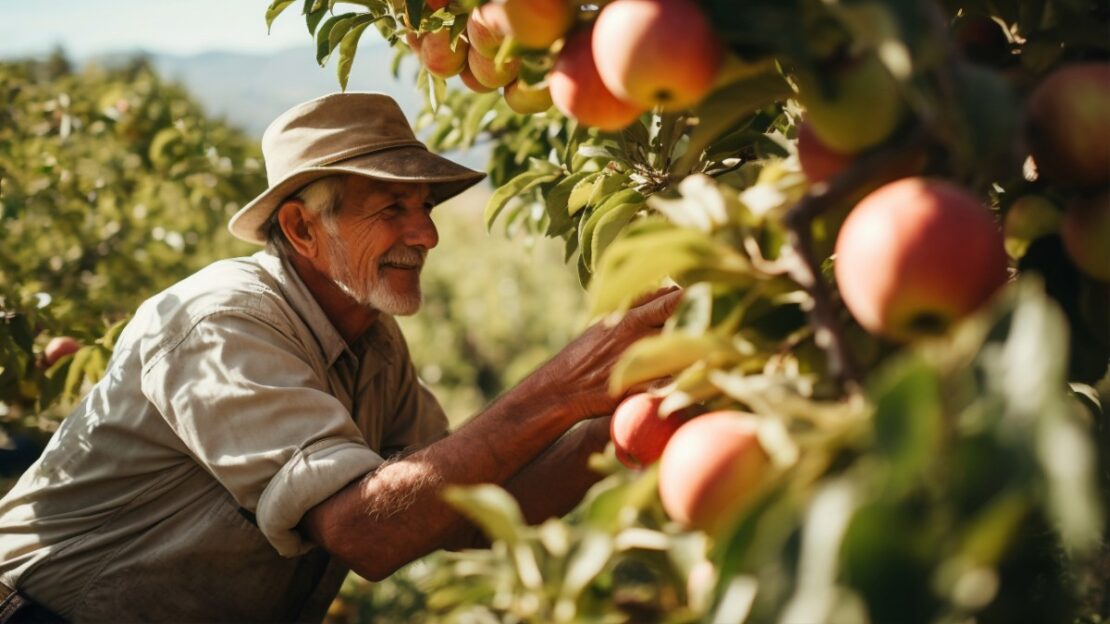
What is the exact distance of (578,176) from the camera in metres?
1.29

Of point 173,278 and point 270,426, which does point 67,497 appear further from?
point 173,278

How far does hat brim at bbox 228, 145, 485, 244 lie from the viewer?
1785 millimetres

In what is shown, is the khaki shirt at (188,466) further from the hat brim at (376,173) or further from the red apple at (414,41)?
the red apple at (414,41)

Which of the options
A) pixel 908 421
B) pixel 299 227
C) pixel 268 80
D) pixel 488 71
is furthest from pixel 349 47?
pixel 268 80

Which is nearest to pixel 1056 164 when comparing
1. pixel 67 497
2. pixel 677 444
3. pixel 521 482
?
pixel 677 444

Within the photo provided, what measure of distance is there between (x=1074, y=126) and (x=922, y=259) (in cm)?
16

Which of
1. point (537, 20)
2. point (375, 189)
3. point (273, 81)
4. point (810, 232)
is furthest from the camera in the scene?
point (273, 81)

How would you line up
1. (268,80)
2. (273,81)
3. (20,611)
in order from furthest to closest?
(268,80), (273,81), (20,611)

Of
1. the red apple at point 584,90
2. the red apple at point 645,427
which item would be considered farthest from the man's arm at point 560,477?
the red apple at point 584,90

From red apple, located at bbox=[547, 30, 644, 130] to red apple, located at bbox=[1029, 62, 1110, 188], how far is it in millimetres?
274

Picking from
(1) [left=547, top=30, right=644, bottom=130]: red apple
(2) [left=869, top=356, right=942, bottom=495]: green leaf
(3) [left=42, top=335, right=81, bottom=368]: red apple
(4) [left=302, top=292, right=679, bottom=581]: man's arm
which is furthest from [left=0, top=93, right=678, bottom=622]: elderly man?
(2) [left=869, top=356, right=942, bottom=495]: green leaf

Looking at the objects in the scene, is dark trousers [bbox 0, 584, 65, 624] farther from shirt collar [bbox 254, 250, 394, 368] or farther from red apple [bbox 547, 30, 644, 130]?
red apple [bbox 547, 30, 644, 130]

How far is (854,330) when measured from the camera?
69 centimetres

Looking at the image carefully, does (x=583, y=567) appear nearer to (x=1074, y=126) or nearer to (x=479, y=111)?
(x=1074, y=126)
